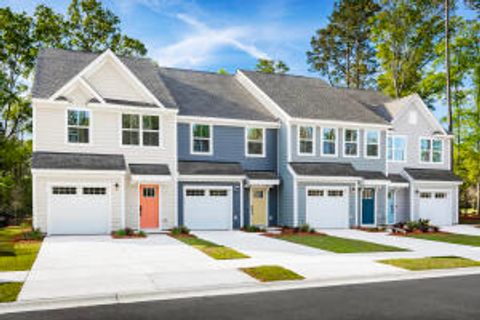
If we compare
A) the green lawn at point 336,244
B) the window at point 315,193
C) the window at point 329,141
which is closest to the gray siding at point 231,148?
the window at point 315,193

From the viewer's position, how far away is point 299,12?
2392 centimetres

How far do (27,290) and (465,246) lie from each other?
1672cm

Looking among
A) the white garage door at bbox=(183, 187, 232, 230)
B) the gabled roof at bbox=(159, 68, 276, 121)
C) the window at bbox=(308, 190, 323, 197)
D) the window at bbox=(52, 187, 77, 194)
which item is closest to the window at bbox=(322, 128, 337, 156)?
the window at bbox=(308, 190, 323, 197)

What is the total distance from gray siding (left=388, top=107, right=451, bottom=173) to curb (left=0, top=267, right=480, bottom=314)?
16319 mm

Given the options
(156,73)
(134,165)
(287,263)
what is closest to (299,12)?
(156,73)

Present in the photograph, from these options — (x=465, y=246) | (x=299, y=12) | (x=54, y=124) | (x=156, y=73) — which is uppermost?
(x=299, y=12)

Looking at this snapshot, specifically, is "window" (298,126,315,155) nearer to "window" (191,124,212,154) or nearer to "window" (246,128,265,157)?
"window" (246,128,265,157)

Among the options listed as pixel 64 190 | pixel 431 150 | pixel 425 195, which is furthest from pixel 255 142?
pixel 431 150

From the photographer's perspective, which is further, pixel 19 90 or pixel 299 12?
pixel 19 90

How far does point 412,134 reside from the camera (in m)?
29.2

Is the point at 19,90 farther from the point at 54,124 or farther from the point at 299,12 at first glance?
the point at 299,12

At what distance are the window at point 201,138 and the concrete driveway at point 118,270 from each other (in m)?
7.60

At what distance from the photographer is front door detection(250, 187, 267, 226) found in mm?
24781

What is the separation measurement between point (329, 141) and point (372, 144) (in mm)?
3013
